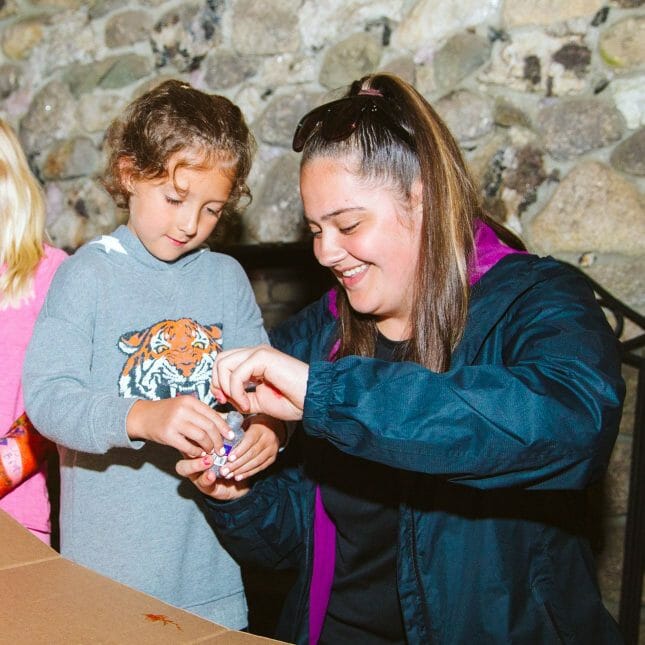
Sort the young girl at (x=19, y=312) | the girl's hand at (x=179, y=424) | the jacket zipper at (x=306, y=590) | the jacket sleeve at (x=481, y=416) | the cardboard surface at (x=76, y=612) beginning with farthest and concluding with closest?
the young girl at (x=19, y=312) → the jacket zipper at (x=306, y=590) → the girl's hand at (x=179, y=424) → the jacket sleeve at (x=481, y=416) → the cardboard surface at (x=76, y=612)

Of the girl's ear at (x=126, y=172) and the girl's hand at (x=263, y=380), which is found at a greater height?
the girl's ear at (x=126, y=172)

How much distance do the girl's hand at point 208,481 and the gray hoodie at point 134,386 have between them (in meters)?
0.10

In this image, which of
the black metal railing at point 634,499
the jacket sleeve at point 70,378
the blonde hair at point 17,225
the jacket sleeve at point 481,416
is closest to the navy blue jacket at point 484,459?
the jacket sleeve at point 481,416

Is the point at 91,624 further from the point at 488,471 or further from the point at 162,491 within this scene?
the point at 162,491

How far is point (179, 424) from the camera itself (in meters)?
1.02

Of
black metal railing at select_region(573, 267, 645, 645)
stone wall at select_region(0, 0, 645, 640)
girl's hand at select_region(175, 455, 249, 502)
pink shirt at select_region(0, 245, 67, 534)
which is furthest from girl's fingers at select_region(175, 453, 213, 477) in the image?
black metal railing at select_region(573, 267, 645, 645)

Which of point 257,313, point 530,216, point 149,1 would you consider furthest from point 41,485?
point 149,1

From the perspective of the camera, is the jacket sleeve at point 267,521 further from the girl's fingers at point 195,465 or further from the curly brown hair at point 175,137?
the curly brown hair at point 175,137

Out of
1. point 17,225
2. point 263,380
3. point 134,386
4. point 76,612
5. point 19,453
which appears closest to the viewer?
point 76,612

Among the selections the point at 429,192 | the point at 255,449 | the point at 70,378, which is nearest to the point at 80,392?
the point at 70,378

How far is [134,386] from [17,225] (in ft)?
1.60

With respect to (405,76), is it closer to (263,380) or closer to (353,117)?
(353,117)

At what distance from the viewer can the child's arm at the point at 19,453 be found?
1.32m

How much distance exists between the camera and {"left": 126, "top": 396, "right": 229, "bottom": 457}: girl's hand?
3.36 feet
